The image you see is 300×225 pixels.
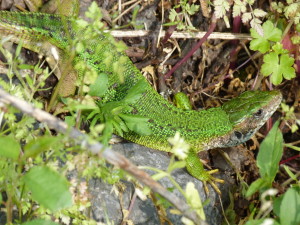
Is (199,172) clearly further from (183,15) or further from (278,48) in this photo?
(183,15)

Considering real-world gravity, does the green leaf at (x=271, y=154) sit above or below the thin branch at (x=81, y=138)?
below

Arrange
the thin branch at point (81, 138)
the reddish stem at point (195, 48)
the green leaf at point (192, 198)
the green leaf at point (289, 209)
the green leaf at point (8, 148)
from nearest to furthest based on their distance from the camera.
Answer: the thin branch at point (81, 138)
the green leaf at point (8, 148)
the green leaf at point (192, 198)
the green leaf at point (289, 209)
the reddish stem at point (195, 48)

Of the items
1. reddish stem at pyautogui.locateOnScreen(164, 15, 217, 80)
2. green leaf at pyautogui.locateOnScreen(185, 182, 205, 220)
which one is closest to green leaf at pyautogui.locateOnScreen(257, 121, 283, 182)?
green leaf at pyautogui.locateOnScreen(185, 182, 205, 220)

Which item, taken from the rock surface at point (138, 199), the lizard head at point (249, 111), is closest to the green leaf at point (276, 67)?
the lizard head at point (249, 111)

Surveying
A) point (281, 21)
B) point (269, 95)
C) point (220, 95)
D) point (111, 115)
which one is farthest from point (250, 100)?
point (111, 115)

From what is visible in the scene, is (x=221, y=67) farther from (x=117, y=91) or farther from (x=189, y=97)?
(x=117, y=91)

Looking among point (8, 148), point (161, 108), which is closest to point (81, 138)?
point (8, 148)

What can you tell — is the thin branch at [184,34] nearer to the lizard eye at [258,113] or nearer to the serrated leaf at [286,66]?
the serrated leaf at [286,66]
